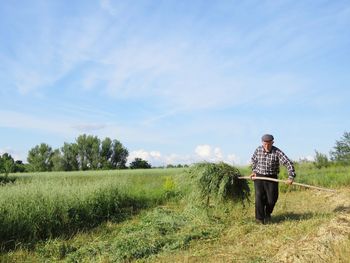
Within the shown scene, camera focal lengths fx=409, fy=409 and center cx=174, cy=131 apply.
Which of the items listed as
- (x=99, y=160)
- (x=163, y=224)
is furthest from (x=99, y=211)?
(x=99, y=160)

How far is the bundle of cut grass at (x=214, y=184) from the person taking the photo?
9.17 metres

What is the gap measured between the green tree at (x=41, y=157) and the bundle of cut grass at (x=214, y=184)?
138ft

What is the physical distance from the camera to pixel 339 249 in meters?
5.49

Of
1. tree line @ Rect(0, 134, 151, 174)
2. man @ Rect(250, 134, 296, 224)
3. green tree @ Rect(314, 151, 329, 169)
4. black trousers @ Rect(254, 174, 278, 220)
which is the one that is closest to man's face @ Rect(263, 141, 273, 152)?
man @ Rect(250, 134, 296, 224)

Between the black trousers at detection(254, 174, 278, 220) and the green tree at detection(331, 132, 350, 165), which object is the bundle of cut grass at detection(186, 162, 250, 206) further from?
the green tree at detection(331, 132, 350, 165)

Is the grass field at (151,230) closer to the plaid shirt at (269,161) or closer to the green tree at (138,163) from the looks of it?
the plaid shirt at (269,161)

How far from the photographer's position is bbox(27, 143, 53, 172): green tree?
48750 millimetres

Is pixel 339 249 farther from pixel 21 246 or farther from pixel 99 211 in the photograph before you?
pixel 99 211

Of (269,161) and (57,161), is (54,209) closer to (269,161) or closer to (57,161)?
(269,161)

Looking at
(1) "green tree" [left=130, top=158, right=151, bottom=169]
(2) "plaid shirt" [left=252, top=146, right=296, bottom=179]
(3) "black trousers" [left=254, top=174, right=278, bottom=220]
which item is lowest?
(3) "black trousers" [left=254, top=174, right=278, bottom=220]

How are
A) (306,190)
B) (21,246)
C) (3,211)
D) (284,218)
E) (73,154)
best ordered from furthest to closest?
(73,154) → (306,190) → (284,218) → (3,211) → (21,246)

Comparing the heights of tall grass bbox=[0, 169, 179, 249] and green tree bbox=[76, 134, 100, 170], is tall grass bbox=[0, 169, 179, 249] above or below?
below

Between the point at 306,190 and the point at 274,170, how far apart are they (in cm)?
857

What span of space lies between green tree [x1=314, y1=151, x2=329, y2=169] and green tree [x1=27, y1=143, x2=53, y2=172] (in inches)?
1319
